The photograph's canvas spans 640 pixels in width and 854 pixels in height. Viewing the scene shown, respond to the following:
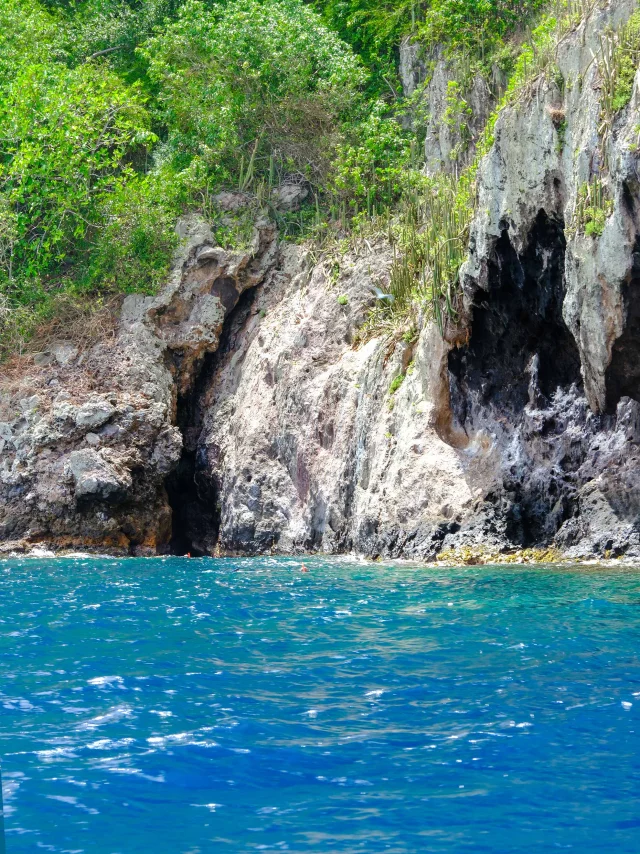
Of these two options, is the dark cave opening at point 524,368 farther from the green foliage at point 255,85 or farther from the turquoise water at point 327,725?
the green foliage at point 255,85

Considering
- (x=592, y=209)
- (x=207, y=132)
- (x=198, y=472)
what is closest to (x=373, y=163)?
(x=207, y=132)

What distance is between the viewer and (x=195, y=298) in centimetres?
2272

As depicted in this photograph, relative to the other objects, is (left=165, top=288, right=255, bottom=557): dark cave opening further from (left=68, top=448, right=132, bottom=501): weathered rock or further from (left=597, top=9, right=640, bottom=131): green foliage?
(left=597, top=9, right=640, bottom=131): green foliage

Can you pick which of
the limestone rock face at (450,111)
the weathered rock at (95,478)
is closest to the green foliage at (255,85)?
the limestone rock face at (450,111)

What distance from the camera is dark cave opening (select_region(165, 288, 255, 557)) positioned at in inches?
874

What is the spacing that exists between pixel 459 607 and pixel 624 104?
7.42 m

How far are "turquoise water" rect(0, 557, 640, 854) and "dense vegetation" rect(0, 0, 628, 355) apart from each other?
42.2 feet

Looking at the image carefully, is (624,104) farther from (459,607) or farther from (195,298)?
(195,298)

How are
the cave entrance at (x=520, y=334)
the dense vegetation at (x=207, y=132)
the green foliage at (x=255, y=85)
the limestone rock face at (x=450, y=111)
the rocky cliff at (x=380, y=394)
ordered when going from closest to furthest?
the rocky cliff at (x=380, y=394) < the cave entrance at (x=520, y=334) < the limestone rock face at (x=450, y=111) < the dense vegetation at (x=207, y=132) < the green foliage at (x=255, y=85)

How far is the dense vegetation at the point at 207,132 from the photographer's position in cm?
2245

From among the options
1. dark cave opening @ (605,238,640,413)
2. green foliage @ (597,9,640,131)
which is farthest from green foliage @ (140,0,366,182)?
dark cave opening @ (605,238,640,413)

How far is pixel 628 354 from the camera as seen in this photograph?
13617mm

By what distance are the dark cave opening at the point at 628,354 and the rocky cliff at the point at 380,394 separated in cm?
3

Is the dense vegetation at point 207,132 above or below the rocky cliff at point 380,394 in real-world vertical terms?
above
